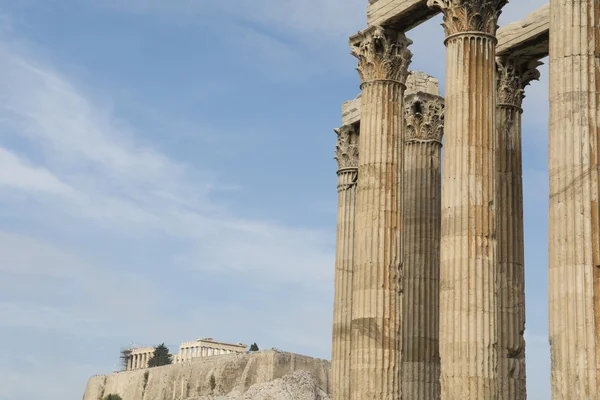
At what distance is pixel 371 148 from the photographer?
3216cm

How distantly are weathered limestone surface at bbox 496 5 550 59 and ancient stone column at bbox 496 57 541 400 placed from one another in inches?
16.3

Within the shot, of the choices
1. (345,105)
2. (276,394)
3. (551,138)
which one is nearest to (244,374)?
(276,394)

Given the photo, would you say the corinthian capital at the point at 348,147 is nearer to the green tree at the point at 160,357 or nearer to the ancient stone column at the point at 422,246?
the ancient stone column at the point at 422,246

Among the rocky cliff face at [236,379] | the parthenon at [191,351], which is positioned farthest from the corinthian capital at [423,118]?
the parthenon at [191,351]

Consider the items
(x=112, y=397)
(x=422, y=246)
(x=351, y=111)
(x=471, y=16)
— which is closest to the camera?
(x=471, y=16)

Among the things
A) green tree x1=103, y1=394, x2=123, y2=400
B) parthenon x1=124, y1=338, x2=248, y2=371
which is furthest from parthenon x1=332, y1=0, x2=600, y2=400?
parthenon x1=124, y1=338, x2=248, y2=371

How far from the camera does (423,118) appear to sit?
3644cm

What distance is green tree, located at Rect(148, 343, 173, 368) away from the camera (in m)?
150

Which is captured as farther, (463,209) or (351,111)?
(351,111)

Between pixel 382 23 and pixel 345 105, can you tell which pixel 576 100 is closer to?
pixel 382 23

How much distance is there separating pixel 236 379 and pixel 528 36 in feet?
249

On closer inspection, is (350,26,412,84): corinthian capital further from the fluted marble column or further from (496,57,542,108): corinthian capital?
the fluted marble column

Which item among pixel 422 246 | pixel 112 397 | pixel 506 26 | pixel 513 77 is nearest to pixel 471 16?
pixel 506 26

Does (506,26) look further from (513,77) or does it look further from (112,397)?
(112,397)
